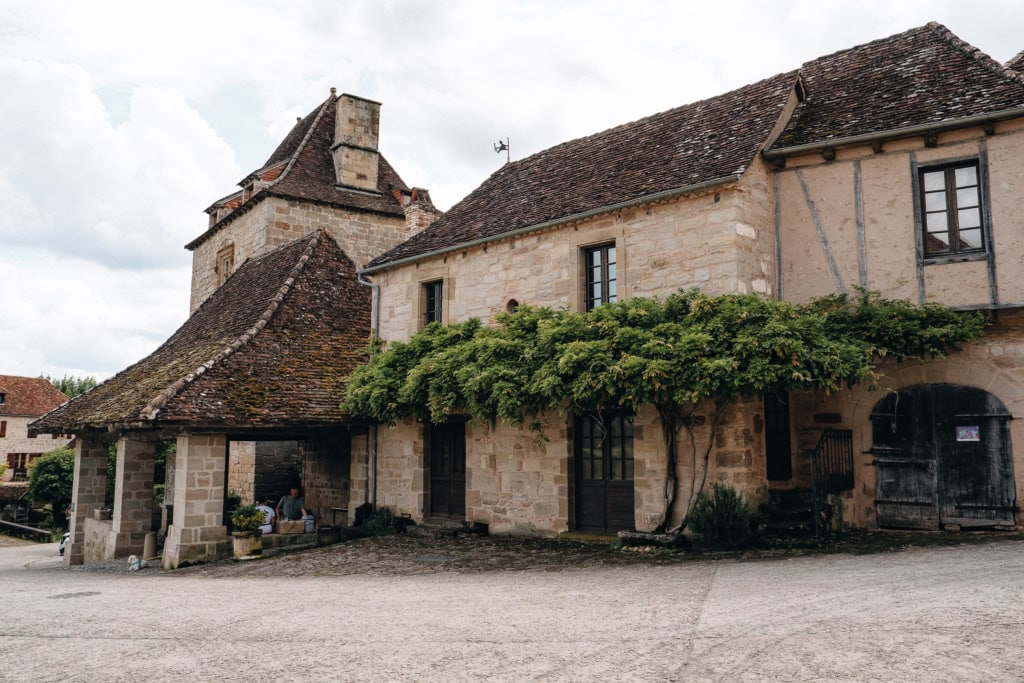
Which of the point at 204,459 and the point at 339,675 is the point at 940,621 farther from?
the point at 204,459

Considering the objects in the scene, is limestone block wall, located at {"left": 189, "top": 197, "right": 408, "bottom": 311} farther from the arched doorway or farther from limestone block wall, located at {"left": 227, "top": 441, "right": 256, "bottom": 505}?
the arched doorway

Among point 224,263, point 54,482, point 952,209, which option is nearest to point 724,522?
point 952,209

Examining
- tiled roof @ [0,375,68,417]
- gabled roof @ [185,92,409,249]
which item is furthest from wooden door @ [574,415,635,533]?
tiled roof @ [0,375,68,417]

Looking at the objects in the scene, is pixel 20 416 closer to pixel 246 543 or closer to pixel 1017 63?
pixel 246 543

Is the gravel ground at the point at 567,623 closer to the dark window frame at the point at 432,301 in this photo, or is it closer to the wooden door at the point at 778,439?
the wooden door at the point at 778,439

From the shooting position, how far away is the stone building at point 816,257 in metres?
9.45

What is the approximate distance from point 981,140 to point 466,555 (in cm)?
863

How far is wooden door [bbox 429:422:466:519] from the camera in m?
13.5

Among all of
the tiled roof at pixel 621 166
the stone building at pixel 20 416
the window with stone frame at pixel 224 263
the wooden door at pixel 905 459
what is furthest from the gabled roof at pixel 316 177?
the stone building at pixel 20 416

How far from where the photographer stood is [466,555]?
35.1 feet

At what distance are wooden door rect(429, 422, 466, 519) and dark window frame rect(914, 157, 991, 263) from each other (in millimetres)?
7776

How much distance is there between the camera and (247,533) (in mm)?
11961

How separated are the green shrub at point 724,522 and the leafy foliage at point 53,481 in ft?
88.3

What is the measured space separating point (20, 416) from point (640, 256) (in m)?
42.9
